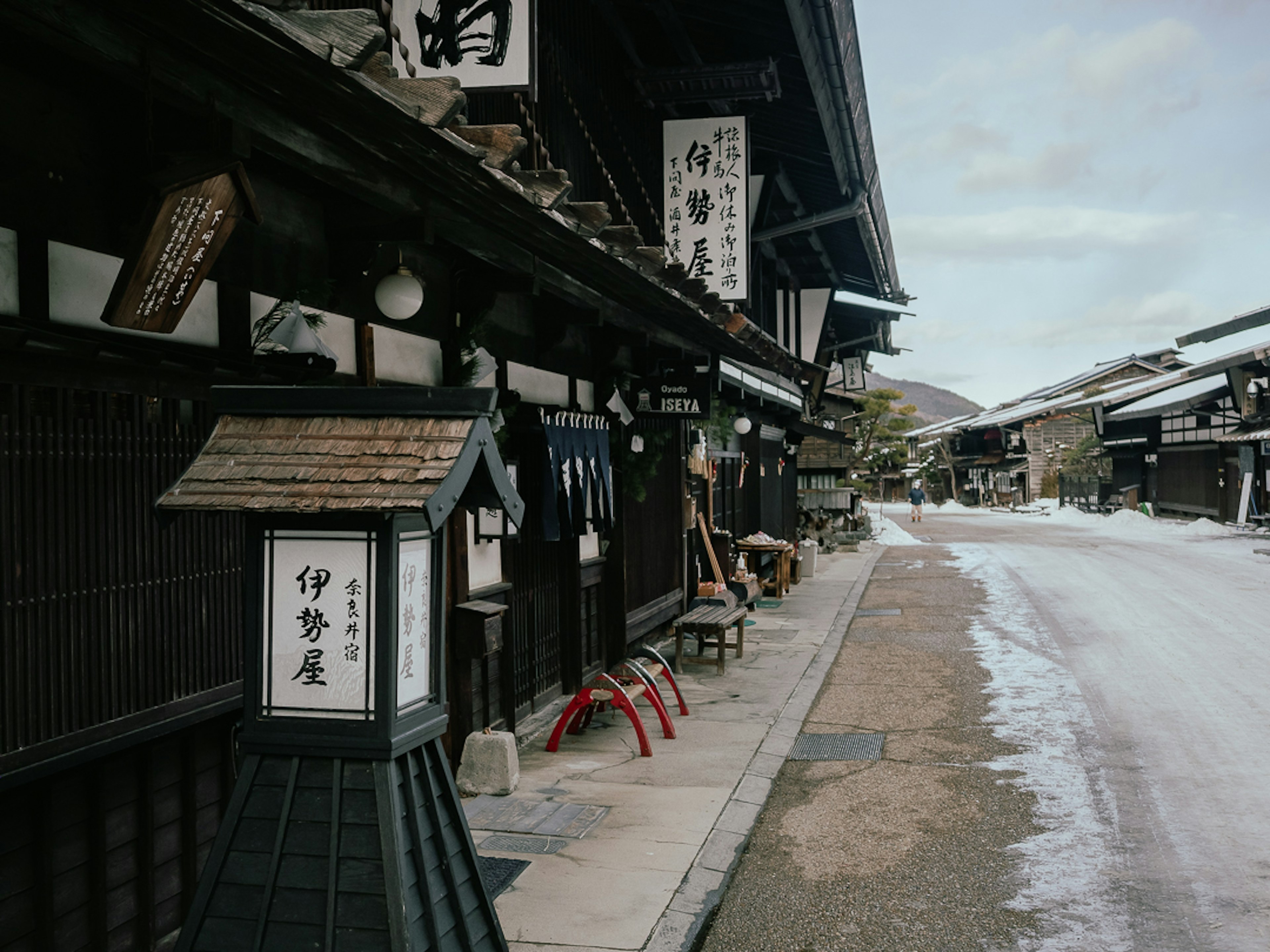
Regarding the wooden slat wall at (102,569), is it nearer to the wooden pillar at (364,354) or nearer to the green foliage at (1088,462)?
the wooden pillar at (364,354)

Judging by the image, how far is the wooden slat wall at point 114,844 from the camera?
3.94 metres

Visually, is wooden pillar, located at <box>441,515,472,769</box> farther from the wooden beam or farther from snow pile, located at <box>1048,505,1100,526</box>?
snow pile, located at <box>1048,505,1100,526</box>

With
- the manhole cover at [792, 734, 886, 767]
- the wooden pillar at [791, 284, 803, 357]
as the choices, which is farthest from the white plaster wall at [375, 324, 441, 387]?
the wooden pillar at [791, 284, 803, 357]

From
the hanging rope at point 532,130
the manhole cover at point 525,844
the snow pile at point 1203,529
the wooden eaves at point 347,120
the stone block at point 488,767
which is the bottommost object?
the manhole cover at point 525,844

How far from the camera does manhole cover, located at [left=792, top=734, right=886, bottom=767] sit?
8570 mm

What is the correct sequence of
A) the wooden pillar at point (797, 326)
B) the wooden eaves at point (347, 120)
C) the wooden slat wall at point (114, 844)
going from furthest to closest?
the wooden pillar at point (797, 326)
the wooden slat wall at point (114, 844)
the wooden eaves at point (347, 120)

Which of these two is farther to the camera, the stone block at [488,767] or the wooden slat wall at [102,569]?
the stone block at [488,767]

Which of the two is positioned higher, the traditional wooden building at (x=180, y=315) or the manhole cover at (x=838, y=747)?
the traditional wooden building at (x=180, y=315)

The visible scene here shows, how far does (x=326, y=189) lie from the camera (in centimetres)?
546

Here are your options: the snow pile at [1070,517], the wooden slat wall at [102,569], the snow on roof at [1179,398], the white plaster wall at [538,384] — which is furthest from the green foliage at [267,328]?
the snow pile at [1070,517]

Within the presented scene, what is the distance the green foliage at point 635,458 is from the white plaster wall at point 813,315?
1223 centimetres

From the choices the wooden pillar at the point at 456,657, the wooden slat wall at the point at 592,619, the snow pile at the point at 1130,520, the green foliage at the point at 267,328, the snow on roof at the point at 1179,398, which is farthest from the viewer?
the snow pile at the point at 1130,520

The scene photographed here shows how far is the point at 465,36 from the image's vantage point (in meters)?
6.71

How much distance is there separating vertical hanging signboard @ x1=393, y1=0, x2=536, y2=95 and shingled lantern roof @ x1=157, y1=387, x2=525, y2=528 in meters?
3.55
